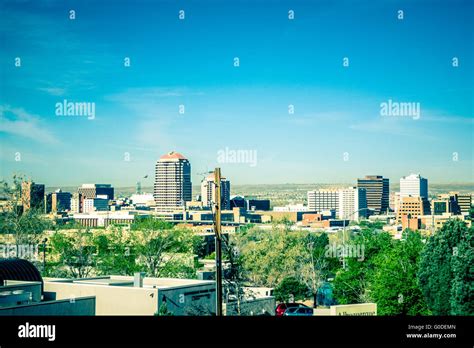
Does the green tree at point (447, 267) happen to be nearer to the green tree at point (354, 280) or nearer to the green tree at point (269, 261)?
the green tree at point (354, 280)

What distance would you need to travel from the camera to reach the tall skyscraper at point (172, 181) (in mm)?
93438

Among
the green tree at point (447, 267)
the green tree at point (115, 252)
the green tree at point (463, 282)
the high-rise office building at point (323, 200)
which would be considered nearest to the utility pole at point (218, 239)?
the green tree at point (463, 282)

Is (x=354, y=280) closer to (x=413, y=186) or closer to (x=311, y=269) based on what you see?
(x=311, y=269)

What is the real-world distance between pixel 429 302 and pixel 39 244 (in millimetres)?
27439

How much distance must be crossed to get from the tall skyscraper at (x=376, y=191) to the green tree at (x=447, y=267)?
348ft

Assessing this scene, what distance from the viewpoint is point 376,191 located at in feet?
436

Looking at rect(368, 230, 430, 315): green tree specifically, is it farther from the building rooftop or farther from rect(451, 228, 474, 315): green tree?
the building rooftop

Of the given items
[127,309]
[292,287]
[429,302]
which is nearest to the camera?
[127,309]

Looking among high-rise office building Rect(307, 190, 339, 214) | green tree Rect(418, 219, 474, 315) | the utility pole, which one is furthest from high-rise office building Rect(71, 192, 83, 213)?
the utility pole

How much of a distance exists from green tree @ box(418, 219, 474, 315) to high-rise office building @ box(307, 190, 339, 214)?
121875mm

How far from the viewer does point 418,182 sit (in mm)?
121062
